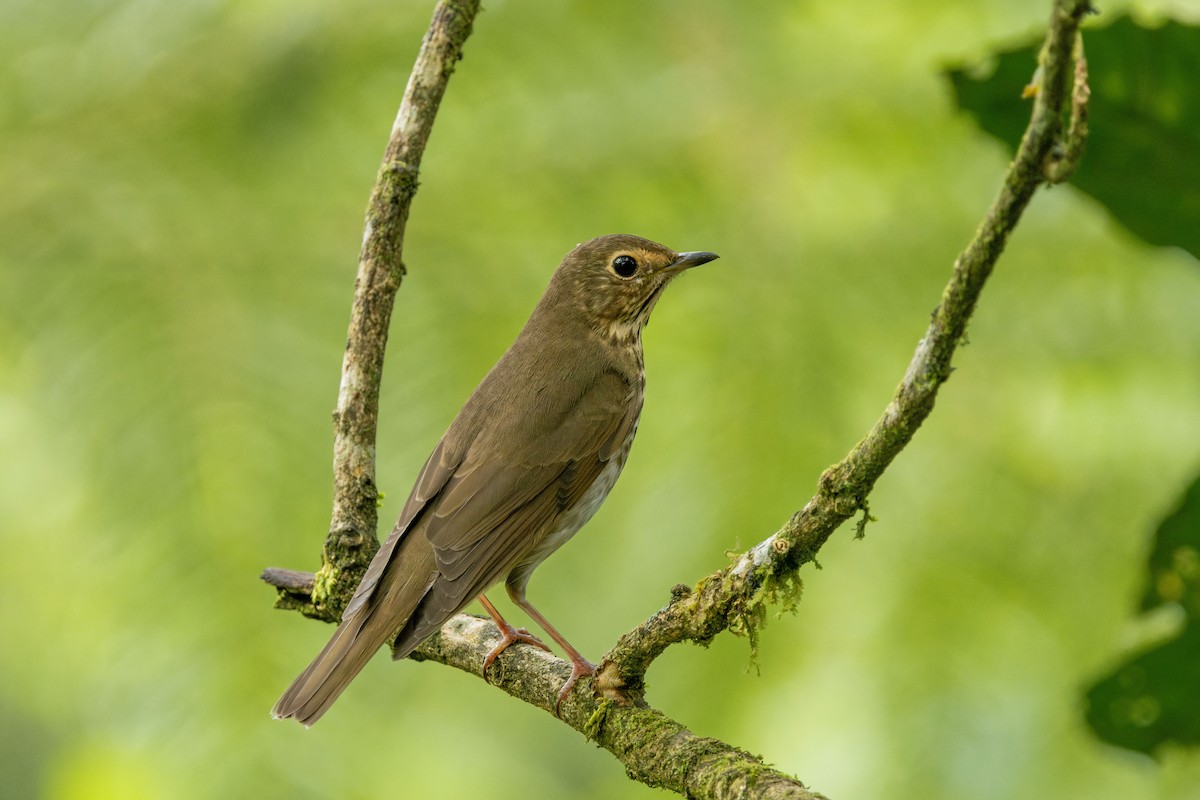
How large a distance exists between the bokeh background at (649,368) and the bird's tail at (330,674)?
0.69 m

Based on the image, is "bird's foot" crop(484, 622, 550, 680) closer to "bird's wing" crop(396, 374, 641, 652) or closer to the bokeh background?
"bird's wing" crop(396, 374, 641, 652)

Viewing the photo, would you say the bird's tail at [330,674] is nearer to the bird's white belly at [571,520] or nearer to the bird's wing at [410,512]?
the bird's wing at [410,512]

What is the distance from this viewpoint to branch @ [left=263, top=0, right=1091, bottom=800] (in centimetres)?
160

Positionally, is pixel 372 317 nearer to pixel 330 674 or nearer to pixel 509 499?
pixel 509 499

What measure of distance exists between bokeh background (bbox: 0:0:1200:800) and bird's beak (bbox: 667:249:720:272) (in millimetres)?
166

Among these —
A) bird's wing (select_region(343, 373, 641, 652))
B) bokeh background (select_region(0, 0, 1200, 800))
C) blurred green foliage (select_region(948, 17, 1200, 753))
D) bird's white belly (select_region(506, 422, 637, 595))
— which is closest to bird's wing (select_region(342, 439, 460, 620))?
bird's wing (select_region(343, 373, 641, 652))

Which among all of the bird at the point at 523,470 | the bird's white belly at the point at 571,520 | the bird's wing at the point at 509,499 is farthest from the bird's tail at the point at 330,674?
the bird's white belly at the point at 571,520

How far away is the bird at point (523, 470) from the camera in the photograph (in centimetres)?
328

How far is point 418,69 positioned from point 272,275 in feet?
4.57

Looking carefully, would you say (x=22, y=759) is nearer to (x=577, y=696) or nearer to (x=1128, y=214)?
(x=577, y=696)

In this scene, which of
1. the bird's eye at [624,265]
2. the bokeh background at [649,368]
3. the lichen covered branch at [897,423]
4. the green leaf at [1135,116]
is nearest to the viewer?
the lichen covered branch at [897,423]

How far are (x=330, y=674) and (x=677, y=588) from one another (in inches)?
44.5

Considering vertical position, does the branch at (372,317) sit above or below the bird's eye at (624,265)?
below

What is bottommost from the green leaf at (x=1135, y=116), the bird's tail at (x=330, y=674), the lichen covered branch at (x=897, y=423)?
the bird's tail at (x=330, y=674)
